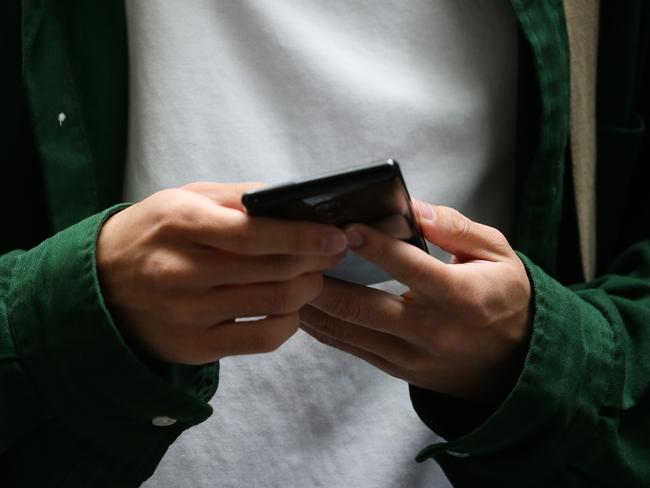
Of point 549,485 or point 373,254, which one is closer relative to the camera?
point 373,254

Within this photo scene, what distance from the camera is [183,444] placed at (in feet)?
2.69

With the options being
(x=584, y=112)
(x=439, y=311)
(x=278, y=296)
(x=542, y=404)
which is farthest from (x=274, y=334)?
(x=584, y=112)

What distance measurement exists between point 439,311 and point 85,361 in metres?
0.29

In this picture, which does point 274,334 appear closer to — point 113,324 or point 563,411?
point 113,324

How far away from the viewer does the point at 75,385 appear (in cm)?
65

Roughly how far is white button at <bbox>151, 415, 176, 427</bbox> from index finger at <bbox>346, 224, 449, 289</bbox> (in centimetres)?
23

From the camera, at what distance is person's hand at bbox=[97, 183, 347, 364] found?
554 mm

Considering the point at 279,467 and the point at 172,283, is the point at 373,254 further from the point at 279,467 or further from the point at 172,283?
the point at 279,467

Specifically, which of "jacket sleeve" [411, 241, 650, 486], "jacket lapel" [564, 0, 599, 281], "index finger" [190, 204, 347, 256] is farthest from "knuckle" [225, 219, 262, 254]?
"jacket lapel" [564, 0, 599, 281]

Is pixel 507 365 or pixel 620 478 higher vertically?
pixel 507 365

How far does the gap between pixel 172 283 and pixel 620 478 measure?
49 centimetres

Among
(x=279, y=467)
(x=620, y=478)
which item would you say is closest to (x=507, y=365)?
(x=620, y=478)

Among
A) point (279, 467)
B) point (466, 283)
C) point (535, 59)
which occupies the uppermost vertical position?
point (535, 59)

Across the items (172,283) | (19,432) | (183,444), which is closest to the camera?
(172,283)
